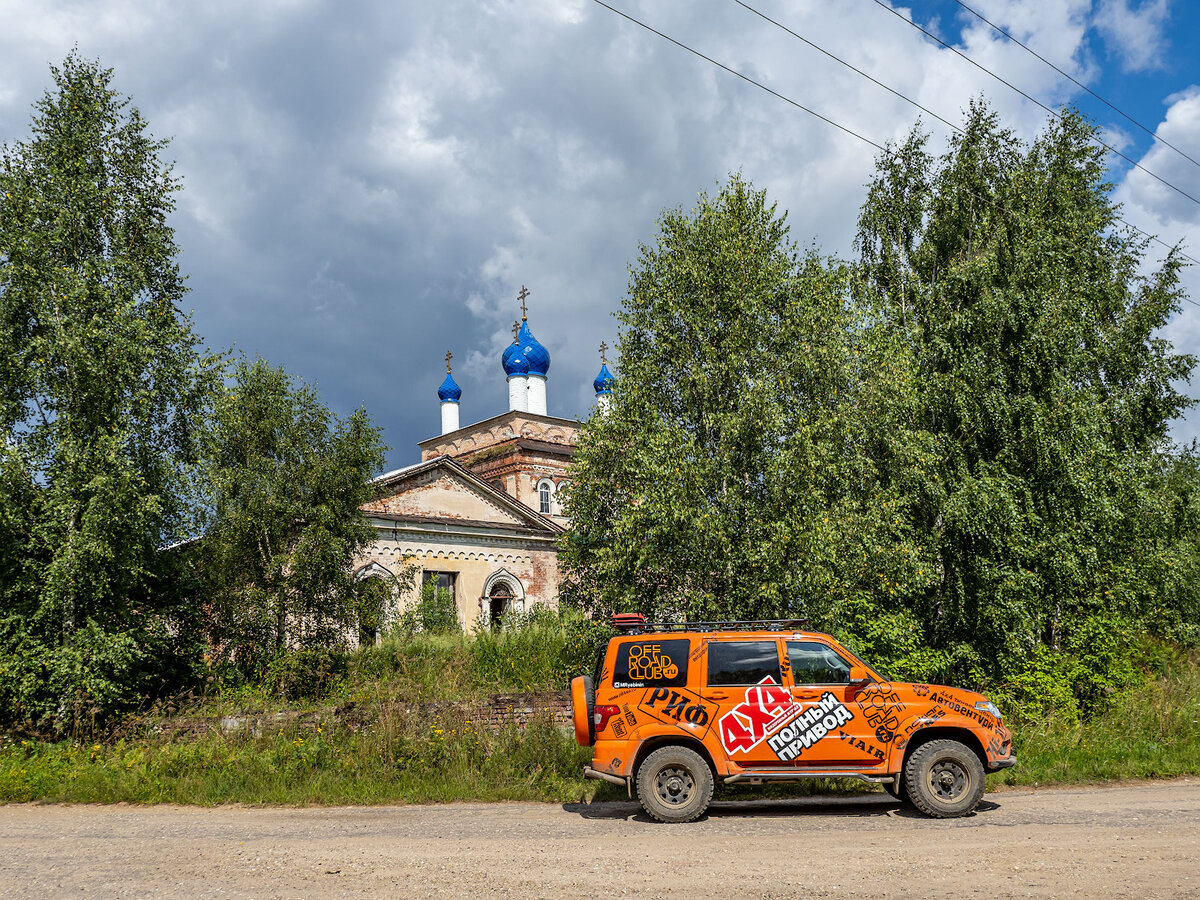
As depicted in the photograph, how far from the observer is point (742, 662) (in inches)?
395

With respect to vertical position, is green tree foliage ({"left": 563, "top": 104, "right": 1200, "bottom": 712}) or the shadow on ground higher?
green tree foliage ({"left": 563, "top": 104, "right": 1200, "bottom": 712})

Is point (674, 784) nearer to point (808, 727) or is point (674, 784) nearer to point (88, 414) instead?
point (808, 727)

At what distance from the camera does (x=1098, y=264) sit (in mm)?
21750

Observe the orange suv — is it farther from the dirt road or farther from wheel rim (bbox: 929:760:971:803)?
the dirt road

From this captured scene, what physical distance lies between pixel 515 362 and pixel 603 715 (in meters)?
29.5

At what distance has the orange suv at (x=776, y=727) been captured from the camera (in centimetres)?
966

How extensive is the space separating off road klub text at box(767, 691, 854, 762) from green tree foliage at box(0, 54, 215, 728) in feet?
33.9

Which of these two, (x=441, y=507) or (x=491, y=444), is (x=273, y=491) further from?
(x=491, y=444)

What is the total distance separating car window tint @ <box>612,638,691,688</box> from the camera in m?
9.98

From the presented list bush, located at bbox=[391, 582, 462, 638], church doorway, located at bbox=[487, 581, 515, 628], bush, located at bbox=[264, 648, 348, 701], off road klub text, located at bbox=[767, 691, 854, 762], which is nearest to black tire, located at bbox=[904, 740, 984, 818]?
off road klub text, located at bbox=[767, 691, 854, 762]

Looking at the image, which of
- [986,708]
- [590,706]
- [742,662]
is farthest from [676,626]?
[986,708]

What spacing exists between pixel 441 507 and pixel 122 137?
14.8 m

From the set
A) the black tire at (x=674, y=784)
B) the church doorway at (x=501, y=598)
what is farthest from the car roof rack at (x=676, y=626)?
the church doorway at (x=501, y=598)

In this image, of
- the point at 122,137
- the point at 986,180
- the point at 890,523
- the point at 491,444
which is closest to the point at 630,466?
the point at 890,523
